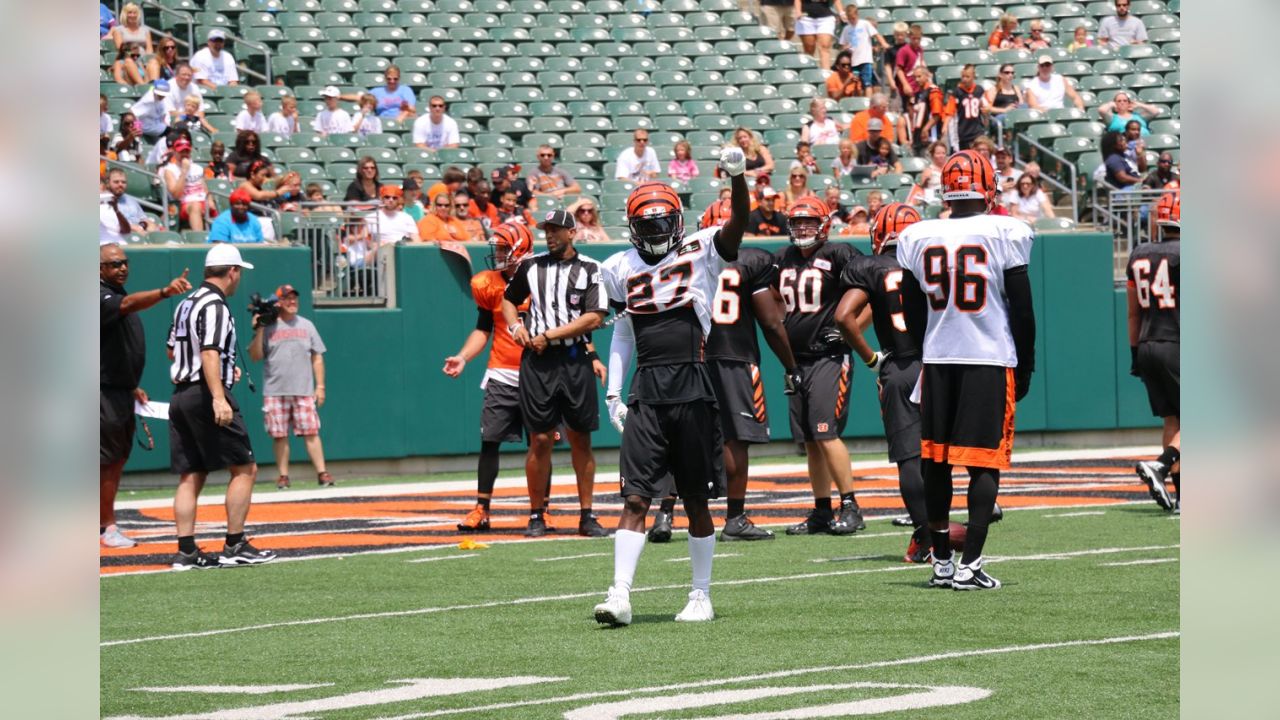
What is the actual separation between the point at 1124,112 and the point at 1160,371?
11.6m

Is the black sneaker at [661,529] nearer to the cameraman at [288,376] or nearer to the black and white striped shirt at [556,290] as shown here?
the black and white striped shirt at [556,290]

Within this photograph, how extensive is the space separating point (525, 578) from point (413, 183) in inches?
374

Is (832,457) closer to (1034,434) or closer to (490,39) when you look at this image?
(1034,434)

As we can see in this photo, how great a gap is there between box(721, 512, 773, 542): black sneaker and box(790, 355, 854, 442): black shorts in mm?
649

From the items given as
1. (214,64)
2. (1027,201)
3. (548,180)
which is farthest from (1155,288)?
(214,64)

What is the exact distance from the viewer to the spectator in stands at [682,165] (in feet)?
66.9

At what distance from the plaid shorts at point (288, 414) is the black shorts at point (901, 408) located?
7655 mm

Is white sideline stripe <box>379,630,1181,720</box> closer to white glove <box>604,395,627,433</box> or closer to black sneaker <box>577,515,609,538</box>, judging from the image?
white glove <box>604,395,627,433</box>

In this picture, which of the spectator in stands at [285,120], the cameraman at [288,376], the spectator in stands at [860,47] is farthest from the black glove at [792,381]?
the spectator in stands at [860,47]

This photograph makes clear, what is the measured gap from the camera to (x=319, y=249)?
56.9 ft

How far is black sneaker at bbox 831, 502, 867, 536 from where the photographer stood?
37.4 feet

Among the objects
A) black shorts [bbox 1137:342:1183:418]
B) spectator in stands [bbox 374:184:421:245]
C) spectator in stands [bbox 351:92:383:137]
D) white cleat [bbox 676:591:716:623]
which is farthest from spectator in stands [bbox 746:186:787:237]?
white cleat [bbox 676:591:716:623]

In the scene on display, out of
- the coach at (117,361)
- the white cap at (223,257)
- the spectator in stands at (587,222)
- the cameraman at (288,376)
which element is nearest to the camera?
the white cap at (223,257)
